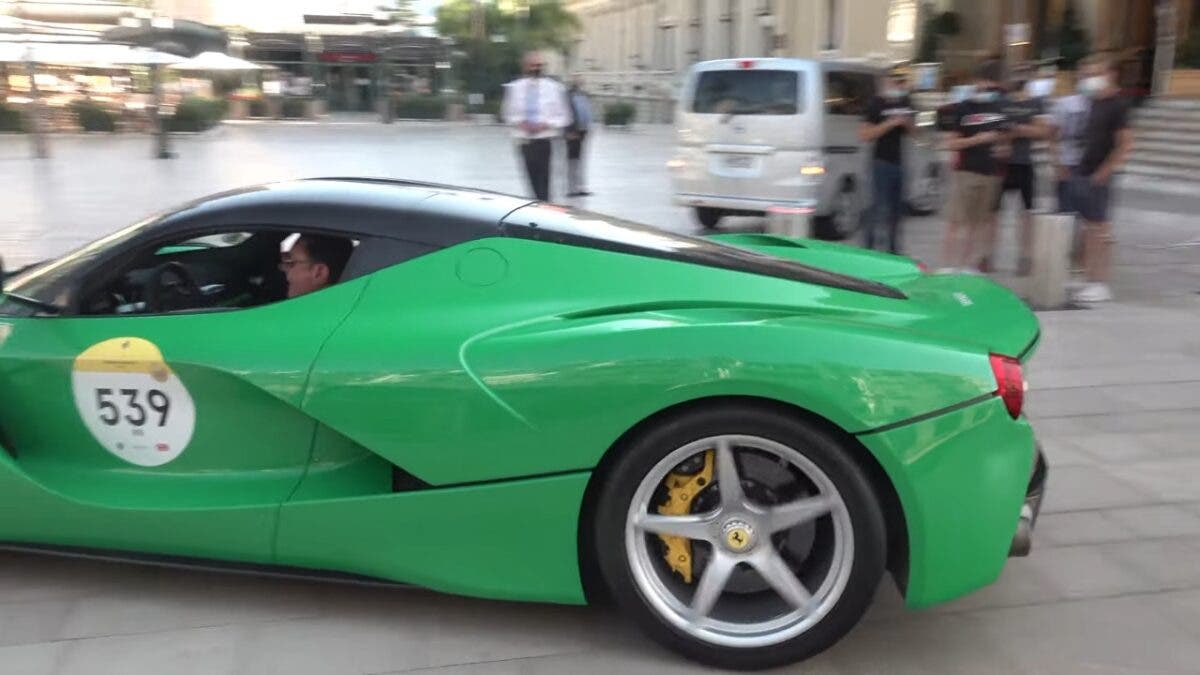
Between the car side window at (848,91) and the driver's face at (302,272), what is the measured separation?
800 cm

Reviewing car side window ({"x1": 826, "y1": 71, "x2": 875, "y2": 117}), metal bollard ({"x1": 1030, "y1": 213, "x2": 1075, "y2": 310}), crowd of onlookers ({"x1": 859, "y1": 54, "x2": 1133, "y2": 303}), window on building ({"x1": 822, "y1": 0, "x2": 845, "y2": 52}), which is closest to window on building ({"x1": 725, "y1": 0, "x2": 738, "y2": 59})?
window on building ({"x1": 822, "y1": 0, "x2": 845, "y2": 52})

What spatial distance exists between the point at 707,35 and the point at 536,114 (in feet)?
118

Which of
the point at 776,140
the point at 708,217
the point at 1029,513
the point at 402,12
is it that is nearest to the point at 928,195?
the point at 708,217

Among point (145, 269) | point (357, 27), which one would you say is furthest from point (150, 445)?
point (357, 27)

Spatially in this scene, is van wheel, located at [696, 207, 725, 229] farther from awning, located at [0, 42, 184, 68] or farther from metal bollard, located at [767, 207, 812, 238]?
awning, located at [0, 42, 184, 68]

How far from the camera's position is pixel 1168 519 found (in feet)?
12.7

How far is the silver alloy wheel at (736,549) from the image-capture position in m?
2.71

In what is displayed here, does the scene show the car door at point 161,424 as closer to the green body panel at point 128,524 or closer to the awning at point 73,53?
the green body panel at point 128,524

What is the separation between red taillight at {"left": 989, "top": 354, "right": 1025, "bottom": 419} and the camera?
272cm

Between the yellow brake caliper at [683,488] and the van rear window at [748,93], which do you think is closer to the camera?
the yellow brake caliper at [683,488]

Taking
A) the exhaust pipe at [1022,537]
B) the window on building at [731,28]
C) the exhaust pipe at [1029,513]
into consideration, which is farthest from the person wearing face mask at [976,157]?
the window on building at [731,28]

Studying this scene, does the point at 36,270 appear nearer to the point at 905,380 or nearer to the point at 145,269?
the point at 145,269

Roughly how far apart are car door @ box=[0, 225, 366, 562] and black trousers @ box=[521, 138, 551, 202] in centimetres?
835

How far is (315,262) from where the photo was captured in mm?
3225
